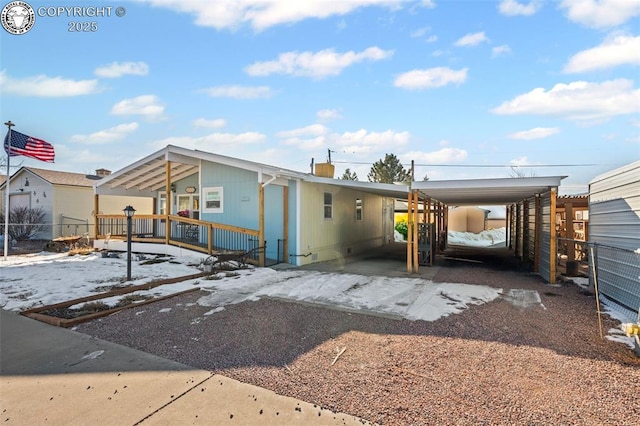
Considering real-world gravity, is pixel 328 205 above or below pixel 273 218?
above

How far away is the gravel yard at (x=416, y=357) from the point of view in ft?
8.77

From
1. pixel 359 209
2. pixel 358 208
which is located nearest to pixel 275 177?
pixel 358 208

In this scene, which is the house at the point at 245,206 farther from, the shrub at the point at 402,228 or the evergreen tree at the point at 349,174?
the evergreen tree at the point at 349,174

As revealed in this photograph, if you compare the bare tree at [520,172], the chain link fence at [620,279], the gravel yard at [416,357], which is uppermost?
the bare tree at [520,172]

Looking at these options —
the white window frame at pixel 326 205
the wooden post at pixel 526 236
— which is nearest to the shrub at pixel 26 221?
the white window frame at pixel 326 205

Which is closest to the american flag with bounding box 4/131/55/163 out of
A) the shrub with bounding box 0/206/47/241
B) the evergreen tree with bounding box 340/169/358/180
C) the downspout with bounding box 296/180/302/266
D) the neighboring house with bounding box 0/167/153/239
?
the neighboring house with bounding box 0/167/153/239

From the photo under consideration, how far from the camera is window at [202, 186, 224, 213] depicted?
456 inches

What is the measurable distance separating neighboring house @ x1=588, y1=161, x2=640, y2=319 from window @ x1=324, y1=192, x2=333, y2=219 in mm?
7441

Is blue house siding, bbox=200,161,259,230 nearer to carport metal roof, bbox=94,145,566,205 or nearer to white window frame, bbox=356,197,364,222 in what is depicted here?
carport metal roof, bbox=94,145,566,205

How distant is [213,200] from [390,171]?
96.7 feet

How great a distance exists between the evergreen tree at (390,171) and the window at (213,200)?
2871 cm

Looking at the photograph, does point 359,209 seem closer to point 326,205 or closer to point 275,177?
point 326,205

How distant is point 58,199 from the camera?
57.6 feet

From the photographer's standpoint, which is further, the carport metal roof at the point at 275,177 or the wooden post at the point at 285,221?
the wooden post at the point at 285,221
